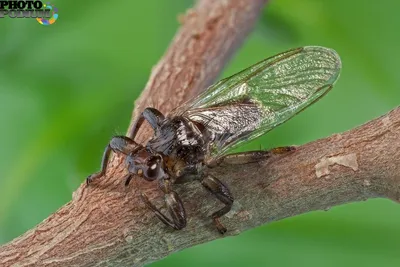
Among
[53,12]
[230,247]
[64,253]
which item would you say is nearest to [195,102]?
[64,253]

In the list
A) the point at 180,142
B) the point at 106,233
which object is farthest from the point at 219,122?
the point at 106,233

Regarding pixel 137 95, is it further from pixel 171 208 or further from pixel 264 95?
pixel 171 208

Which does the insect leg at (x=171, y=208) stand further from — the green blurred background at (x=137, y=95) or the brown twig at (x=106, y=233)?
the green blurred background at (x=137, y=95)

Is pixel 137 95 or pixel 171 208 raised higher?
pixel 137 95

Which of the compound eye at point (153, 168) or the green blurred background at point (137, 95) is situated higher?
the green blurred background at point (137, 95)

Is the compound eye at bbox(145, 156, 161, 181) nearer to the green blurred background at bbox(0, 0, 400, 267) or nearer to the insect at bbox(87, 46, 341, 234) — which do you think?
the insect at bbox(87, 46, 341, 234)

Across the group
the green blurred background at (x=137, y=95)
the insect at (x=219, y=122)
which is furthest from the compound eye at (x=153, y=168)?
the green blurred background at (x=137, y=95)

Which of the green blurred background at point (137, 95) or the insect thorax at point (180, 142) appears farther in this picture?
the green blurred background at point (137, 95)
